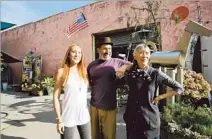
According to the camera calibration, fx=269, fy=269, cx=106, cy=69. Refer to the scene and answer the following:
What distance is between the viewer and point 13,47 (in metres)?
17.2

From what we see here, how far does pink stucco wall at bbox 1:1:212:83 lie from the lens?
8.97m

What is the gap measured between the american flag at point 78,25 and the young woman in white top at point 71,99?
947 centimetres

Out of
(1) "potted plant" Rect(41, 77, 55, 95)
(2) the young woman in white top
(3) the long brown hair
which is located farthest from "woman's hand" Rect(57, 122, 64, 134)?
(1) "potted plant" Rect(41, 77, 55, 95)

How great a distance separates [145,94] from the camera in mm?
2480

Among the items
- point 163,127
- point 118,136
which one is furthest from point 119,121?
point 163,127

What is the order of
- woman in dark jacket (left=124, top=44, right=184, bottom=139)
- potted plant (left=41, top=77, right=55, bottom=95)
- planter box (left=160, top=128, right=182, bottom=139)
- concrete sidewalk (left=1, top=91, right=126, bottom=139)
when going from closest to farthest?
woman in dark jacket (left=124, top=44, right=184, bottom=139) → planter box (left=160, top=128, right=182, bottom=139) → concrete sidewalk (left=1, top=91, right=126, bottom=139) → potted plant (left=41, top=77, right=55, bottom=95)

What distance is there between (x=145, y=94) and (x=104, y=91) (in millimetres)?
643

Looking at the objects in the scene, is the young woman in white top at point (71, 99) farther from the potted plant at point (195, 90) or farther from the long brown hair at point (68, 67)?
the potted plant at point (195, 90)

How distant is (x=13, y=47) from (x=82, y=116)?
15597 mm

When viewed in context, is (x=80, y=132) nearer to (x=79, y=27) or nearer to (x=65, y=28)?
(x=79, y=27)

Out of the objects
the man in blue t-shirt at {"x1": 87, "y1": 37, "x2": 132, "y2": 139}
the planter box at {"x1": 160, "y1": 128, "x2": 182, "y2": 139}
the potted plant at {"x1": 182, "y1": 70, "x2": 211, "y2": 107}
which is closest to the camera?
the man in blue t-shirt at {"x1": 87, "y1": 37, "x2": 132, "y2": 139}

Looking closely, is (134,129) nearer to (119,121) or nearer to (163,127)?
(163,127)

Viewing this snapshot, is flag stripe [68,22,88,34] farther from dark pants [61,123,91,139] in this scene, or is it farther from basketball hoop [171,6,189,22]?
dark pants [61,123,91,139]

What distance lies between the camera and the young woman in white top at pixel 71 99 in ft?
8.89
